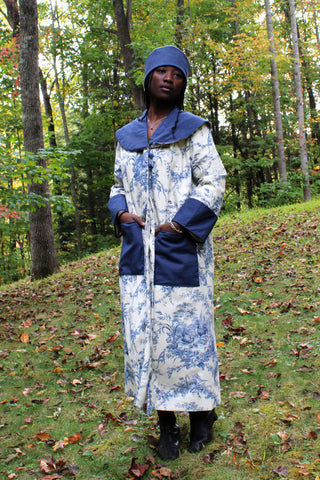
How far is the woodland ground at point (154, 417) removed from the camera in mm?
2725

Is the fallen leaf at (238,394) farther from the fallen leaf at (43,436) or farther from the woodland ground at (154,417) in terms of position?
the fallen leaf at (43,436)

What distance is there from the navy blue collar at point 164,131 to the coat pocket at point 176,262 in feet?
1.96

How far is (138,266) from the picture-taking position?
2.63 meters

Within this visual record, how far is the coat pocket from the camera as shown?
8.32 ft

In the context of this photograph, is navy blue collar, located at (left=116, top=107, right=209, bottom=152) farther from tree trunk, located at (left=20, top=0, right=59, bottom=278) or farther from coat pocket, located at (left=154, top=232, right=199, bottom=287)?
tree trunk, located at (left=20, top=0, right=59, bottom=278)

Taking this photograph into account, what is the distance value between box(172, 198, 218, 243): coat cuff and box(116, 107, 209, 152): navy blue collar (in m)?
0.43

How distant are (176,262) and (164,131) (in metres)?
0.84

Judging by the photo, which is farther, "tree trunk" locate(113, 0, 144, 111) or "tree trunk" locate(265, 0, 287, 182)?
"tree trunk" locate(265, 0, 287, 182)

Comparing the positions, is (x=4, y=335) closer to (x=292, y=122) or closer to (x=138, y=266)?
(x=138, y=266)

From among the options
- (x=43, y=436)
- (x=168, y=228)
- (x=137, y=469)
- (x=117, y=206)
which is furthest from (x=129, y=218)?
(x=43, y=436)

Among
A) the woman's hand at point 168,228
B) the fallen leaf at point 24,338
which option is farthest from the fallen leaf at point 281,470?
the fallen leaf at point 24,338

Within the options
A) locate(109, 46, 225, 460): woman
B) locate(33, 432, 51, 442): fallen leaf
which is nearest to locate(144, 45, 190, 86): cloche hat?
locate(109, 46, 225, 460): woman

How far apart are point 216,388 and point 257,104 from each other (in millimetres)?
18192

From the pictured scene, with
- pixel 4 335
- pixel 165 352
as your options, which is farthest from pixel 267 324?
pixel 4 335
